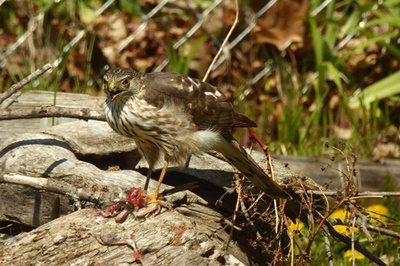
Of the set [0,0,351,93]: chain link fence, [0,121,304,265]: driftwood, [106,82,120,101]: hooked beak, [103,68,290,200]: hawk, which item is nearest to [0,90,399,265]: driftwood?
[0,121,304,265]: driftwood

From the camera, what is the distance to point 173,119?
457cm

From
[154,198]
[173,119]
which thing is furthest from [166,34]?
[154,198]

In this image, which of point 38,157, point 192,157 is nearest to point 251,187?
point 192,157

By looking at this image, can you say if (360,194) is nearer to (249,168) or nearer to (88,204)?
(249,168)

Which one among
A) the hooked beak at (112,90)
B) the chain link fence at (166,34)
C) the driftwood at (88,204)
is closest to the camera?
the driftwood at (88,204)

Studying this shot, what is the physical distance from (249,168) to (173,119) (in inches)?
19.0

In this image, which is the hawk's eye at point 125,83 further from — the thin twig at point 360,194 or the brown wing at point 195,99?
the thin twig at point 360,194

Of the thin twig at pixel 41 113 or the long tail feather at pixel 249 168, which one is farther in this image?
the thin twig at pixel 41 113

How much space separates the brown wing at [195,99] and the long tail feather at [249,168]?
0.34ft

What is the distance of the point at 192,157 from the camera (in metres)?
5.12

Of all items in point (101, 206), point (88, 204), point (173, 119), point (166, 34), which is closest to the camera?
point (101, 206)

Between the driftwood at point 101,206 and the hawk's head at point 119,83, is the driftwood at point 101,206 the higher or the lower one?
the lower one

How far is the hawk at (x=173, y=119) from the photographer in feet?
14.8

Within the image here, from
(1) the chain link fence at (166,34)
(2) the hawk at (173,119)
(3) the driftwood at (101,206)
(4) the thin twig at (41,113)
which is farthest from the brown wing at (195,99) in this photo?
(1) the chain link fence at (166,34)
